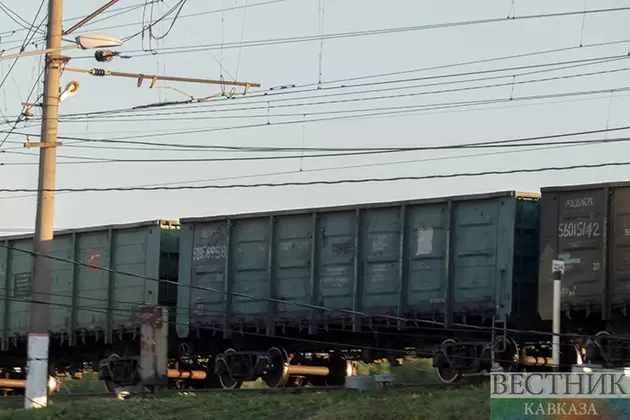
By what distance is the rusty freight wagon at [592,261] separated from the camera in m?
19.5

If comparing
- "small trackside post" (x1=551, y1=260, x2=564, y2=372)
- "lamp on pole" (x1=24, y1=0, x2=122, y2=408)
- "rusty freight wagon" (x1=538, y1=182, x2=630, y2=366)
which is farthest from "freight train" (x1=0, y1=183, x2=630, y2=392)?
"lamp on pole" (x1=24, y1=0, x2=122, y2=408)

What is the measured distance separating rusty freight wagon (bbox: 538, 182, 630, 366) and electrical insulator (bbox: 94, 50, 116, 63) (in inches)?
334

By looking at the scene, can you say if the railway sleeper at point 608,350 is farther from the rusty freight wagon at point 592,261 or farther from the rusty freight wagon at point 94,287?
the rusty freight wagon at point 94,287

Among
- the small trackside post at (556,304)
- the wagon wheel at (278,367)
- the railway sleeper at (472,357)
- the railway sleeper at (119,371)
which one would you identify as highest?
the small trackside post at (556,304)

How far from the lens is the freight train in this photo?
2011 cm

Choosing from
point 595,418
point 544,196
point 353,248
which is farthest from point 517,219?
point 595,418

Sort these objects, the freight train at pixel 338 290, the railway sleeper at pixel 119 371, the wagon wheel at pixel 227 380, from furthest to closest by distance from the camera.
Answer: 1. the railway sleeper at pixel 119 371
2. the wagon wheel at pixel 227 380
3. the freight train at pixel 338 290

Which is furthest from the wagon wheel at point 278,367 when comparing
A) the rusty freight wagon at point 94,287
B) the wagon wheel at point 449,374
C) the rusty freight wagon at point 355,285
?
the wagon wheel at point 449,374

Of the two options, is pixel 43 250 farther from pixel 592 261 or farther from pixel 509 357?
pixel 592 261

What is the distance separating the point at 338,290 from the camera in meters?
22.5

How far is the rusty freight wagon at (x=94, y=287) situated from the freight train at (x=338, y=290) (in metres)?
0.04

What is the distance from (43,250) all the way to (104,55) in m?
4.06

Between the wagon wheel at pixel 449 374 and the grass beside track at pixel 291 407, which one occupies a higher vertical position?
the wagon wheel at pixel 449 374

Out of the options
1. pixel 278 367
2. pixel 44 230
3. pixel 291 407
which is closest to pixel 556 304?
pixel 291 407
